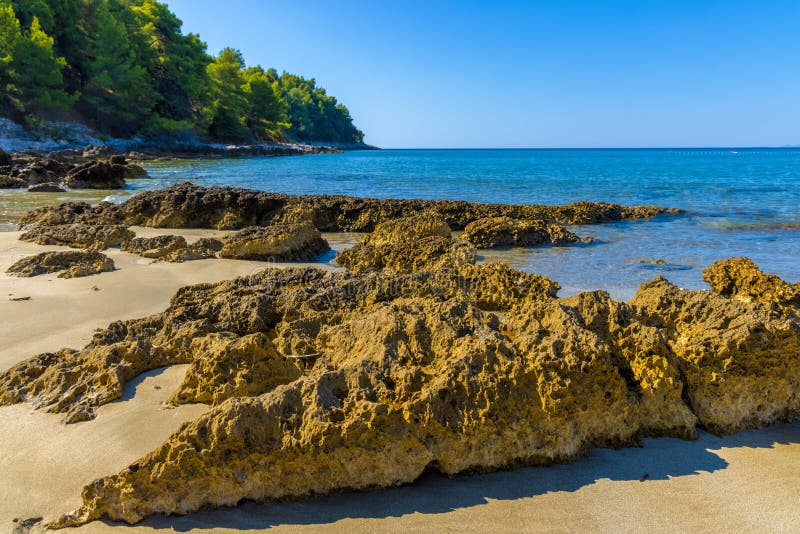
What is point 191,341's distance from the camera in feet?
10.5

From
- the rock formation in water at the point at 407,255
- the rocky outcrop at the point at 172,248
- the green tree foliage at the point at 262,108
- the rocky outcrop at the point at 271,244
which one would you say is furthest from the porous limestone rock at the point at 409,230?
the green tree foliage at the point at 262,108

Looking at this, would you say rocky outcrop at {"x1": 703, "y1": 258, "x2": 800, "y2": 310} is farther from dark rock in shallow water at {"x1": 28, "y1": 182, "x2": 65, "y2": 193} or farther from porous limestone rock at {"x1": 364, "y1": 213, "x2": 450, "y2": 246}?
dark rock in shallow water at {"x1": 28, "y1": 182, "x2": 65, "y2": 193}

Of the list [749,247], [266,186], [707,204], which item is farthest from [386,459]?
[266,186]

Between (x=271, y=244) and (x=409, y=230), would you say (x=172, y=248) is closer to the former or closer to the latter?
(x=271, y=244)

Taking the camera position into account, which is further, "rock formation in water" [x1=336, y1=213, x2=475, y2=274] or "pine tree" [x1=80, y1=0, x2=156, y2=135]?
"pine tree" [x1=80, y1=0, x2=156, y2=135]

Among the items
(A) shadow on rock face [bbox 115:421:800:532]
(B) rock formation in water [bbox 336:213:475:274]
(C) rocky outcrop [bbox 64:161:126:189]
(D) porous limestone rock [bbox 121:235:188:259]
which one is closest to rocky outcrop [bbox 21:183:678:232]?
(D) porous limestone rock [bbox 121:235:188:259]

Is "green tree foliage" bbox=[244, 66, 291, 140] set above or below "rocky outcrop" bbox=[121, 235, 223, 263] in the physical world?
above

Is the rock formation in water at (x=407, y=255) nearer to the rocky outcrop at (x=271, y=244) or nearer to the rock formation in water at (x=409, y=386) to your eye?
the rocky outcrop at (x=271, y=244)

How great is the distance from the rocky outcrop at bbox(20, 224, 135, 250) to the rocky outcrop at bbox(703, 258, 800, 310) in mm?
7276

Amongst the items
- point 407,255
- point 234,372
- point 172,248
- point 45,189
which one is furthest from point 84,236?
point 45,189

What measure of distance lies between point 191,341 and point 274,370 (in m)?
0.78

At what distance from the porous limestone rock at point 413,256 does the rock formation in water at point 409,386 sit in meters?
2.05

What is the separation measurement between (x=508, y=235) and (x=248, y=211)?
15.5 feet

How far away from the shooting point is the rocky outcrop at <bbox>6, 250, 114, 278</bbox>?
5.36 metres
